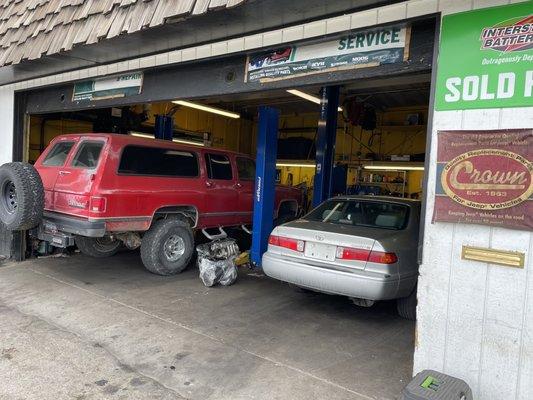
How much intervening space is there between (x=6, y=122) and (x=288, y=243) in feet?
19.4

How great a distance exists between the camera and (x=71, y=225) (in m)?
5.95

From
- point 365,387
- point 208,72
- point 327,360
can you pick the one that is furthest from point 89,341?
point 208,72

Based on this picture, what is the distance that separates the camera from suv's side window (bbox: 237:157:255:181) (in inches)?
340

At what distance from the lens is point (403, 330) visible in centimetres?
504

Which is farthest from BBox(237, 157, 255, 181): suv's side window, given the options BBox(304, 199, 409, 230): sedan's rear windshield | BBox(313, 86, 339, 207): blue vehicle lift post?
BBox(304, 199, 409, 230): sedan's rear windshield

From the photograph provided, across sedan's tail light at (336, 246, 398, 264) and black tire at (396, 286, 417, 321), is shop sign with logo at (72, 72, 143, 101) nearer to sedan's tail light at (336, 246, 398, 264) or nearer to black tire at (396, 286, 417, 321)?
sedan's tail light at (336, 246, 398, 264)

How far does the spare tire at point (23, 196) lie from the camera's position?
5672mm

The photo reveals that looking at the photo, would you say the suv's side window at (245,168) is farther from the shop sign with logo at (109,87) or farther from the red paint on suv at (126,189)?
the shop sign with logo at (109,87)

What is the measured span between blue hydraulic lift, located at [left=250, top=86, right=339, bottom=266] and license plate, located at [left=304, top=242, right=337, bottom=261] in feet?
8.41

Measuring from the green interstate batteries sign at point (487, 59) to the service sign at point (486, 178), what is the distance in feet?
0.75

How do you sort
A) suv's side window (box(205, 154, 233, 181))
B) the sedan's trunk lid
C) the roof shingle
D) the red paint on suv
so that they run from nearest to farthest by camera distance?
the roof shingle
the sedan's trunk lid
the red paint on suv
suv's side window (box(205, 154, 233, 181))

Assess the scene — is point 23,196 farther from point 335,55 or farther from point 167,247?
point 335,55

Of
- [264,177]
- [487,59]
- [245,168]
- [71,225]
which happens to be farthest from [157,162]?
[487,59]

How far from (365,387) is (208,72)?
12.2 ft
